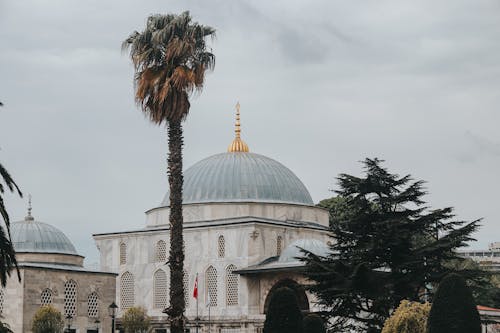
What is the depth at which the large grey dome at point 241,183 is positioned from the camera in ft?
177

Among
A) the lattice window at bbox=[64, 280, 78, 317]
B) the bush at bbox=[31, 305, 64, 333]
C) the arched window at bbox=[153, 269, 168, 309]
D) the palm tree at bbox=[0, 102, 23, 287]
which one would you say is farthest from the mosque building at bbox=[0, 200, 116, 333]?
the palm tree at bbox=[0, 102, 23, 287]

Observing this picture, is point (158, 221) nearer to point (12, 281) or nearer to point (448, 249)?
point (12, 281)

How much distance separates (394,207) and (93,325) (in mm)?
19814

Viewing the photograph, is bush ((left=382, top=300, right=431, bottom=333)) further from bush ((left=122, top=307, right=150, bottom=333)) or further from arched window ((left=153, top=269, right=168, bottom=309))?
arched window ((left=153, top=269, right=168, bottom=309))

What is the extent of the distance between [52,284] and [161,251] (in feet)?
23.7

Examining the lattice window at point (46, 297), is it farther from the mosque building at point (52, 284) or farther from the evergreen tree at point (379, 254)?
the evergreen tree at point (379, 254)

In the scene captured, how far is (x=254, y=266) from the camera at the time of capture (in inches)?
1949

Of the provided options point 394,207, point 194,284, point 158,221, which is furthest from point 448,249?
point 158,221

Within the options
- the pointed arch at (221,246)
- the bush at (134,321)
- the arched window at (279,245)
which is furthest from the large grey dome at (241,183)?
the bush at (134,321)

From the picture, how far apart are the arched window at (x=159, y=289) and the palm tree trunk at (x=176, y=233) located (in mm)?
25408

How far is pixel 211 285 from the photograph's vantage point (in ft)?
168

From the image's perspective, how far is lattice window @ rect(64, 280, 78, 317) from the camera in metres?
49.1

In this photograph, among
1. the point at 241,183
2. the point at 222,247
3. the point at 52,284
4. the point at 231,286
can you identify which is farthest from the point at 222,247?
the point at 52,284

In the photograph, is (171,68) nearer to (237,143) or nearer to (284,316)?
(284,316)
